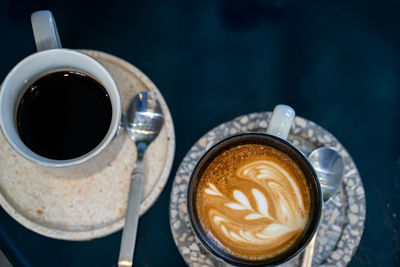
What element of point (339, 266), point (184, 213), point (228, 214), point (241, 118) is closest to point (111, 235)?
point (184, 213)

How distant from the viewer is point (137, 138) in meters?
0.89

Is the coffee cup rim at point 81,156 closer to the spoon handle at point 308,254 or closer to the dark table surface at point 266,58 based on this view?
the dark table surface at point 266,58

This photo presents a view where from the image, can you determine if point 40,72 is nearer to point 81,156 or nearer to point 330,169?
point 81,156

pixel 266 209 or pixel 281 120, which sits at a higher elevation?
pixel 281 120

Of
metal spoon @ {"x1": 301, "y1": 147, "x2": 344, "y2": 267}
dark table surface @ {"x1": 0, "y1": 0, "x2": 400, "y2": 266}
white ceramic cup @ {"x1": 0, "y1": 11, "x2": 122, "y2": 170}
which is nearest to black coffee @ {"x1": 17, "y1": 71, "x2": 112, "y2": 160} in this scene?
white ceramic cup @ {"x1": 0, "y1": 11, "x2": 122, "y2": 170}

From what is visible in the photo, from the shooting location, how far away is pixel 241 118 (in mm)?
901

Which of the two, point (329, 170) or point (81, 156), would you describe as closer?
point (81, 156)

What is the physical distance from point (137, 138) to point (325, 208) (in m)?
0.46

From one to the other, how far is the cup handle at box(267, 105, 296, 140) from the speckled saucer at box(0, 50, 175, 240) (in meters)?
0.24

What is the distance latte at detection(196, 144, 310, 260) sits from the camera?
84cm

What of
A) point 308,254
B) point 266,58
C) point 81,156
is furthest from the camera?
point 266,58

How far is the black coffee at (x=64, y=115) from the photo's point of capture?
2.72 feet

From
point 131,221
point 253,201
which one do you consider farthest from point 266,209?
point 131,221

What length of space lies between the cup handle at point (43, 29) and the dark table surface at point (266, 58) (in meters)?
0.22
